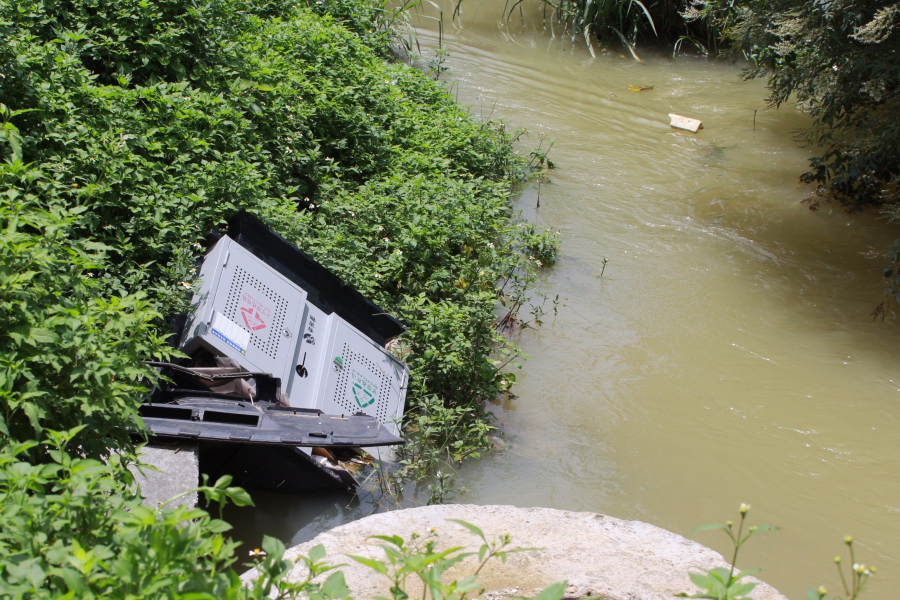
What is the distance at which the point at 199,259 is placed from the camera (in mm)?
4148

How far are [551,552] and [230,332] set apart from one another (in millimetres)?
2037

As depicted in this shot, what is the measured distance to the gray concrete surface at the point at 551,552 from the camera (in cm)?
268

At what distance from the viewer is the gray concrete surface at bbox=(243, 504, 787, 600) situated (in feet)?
8.79

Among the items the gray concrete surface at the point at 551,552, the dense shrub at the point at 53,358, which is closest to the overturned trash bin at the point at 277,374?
the gray concrete surface at the point at 551,552

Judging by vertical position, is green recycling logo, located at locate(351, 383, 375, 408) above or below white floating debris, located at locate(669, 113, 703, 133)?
below

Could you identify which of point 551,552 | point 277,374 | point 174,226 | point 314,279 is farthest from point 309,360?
point 551,552

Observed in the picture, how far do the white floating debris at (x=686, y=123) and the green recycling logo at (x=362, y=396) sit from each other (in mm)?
7484

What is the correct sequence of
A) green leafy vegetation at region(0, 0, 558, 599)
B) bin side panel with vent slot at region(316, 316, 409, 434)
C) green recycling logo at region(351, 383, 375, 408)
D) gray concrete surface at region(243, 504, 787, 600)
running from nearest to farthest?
green leafy vegetation at region(0, 0, 558, 599), gray concrete surface at region(243, 504, 787, 600), bin side panel with vent slot at region(316, 316, 409, 434), green recycling logo at region(351, 383, 375, 408)

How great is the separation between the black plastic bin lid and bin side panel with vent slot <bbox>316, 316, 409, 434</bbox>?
0.65ft

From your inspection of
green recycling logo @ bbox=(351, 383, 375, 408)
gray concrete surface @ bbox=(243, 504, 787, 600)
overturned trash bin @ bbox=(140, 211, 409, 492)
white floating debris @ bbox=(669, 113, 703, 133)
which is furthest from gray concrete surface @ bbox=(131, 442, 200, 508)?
white floating debris @ bbox=(669, 113, 703, 133)

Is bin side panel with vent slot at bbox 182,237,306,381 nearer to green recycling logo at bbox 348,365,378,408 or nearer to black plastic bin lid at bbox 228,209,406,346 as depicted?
black plastic bin lid at bbox 228,209,406,346

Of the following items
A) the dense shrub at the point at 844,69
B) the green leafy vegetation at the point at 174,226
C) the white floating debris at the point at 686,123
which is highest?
the dense shrub at the point at 844,69

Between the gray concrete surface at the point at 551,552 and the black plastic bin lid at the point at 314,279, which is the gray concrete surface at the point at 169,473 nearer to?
the gray concrete surface at the point at 551,552

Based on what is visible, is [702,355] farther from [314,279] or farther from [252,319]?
[252,319]
